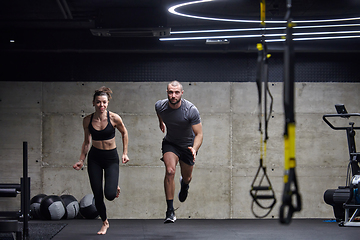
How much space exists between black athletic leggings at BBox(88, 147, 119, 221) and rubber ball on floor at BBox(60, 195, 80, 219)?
4.94 ft

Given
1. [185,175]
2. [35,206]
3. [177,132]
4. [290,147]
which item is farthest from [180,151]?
[290,147]

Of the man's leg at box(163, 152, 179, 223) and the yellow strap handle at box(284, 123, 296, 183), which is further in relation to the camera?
the man's leg at box(163, 152, 179, 223)

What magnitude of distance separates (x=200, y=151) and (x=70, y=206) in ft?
7.66

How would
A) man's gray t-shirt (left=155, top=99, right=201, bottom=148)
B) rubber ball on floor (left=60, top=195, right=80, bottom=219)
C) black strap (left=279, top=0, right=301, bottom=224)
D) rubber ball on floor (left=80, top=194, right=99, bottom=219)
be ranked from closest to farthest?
black strap (left=279, top=0, right=301, bottom=224) → man's gray t-shirt (left=155, top=99, right=201, bottom=148) → rubber ball on floor (left=60, top=195, right=80, bottom=219) → rubber ball on floor (left=80, top=194, right=99, bottom=219)

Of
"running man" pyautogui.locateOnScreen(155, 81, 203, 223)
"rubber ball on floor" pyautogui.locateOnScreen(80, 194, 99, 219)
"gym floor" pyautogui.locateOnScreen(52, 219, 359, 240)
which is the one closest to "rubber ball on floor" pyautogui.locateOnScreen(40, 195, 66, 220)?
"gym floor" pyautogui.locateOnScreen(52, 219, 359, 240)

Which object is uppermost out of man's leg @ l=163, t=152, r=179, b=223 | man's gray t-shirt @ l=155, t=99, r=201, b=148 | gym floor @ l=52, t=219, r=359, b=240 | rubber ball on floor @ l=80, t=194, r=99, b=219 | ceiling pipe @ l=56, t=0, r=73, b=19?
ceiling pipe @ l=56, t=0, r=73, b=19

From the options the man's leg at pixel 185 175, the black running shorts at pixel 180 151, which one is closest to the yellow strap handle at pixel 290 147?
the black running shorts at pixel 180 151

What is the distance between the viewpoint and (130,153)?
6898mm

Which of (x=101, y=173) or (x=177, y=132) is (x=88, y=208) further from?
(x=177, y=132)

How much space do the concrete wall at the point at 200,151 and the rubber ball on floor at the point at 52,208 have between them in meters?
0.59

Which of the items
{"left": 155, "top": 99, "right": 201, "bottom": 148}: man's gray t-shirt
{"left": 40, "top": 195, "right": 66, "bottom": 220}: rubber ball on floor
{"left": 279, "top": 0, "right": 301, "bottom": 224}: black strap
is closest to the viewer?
{"left": 279, "top": 0, "right": 301, "bottom": 224}: black strap

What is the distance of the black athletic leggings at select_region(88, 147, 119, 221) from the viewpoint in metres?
4.88

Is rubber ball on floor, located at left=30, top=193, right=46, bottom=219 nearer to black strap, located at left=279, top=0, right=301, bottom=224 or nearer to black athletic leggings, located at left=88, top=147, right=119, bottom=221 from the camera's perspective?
black athletic leggings, located at left=88, top=147, right=119, bottom=221

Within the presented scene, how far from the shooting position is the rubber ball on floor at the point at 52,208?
6141 mm
